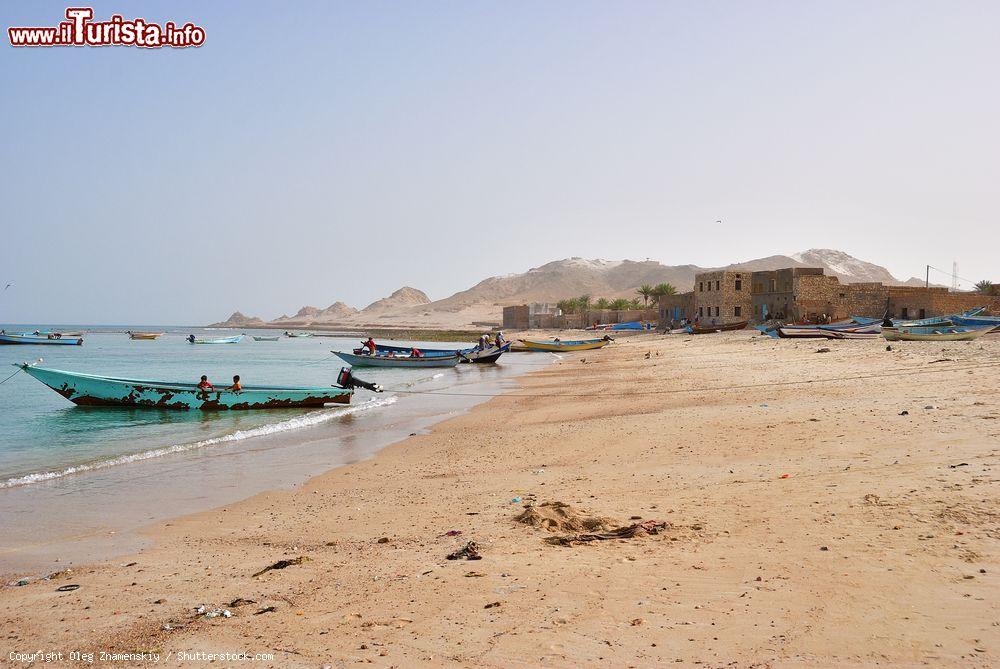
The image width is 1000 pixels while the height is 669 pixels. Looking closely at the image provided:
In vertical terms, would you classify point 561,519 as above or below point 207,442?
above

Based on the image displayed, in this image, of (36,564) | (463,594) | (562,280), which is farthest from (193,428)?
(562,280)

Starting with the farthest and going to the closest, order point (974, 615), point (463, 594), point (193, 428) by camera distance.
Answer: point (193, 428) < point (463, 594) < point (974, 615)

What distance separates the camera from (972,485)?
243 inches

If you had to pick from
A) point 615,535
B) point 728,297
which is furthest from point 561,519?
point 728,297

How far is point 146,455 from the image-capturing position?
13.1 m

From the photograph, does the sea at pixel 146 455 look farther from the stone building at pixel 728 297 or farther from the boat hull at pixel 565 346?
the stone building at pixel 728 297

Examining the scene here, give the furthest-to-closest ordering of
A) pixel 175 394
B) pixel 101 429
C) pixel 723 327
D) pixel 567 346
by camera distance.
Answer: pixel 723 327
pixel 567 346
pixel 175 394
pixel 101 429

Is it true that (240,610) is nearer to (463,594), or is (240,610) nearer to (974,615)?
(463,594)

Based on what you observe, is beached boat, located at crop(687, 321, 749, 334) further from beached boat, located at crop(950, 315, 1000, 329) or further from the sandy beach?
the sandy beach

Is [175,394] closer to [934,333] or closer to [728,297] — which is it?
[934,333]

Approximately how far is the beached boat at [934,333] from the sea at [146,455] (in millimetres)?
17696

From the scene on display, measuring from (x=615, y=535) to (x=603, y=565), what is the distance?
790 millimetres

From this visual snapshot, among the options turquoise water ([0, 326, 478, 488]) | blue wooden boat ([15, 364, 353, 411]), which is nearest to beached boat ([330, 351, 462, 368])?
turquoise water ([0, 326, 478, 488])

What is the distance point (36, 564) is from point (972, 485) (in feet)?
29.1
